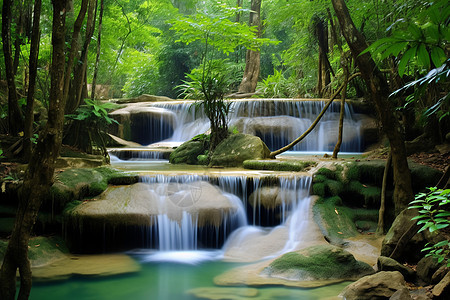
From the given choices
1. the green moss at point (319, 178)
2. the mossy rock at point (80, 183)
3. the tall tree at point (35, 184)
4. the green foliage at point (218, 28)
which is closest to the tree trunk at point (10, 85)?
the mossy rock at point (80, 183)

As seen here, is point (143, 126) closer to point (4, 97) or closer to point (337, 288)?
point (4, 97)

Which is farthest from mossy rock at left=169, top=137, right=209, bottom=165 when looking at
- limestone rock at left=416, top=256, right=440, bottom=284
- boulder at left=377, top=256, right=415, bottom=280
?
limestone rock at left=416, top=256, right=440, bottom=284

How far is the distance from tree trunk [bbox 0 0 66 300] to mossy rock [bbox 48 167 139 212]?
2.92 metres

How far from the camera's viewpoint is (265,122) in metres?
11.9

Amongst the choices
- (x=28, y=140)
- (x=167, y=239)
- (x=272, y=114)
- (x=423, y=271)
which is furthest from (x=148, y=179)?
(x=272, y=114)

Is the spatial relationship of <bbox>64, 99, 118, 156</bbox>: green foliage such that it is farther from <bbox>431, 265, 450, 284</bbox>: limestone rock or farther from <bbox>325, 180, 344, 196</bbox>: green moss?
<bbox>431, 265, 450, 284</bbox>: limestone rock

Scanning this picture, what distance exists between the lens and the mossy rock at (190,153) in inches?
370

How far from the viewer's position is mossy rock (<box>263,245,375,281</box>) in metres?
4.48

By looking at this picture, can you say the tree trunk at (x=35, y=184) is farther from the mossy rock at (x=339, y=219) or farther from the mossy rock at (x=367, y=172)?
the mossy rock at (x=367, y=172)

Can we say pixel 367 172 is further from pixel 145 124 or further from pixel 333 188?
pixel 145 124

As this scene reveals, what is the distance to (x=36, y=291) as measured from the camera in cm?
425

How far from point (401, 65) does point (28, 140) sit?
5.86 metres

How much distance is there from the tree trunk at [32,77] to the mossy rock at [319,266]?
3635 mm

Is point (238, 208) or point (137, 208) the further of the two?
point (238, 208)
